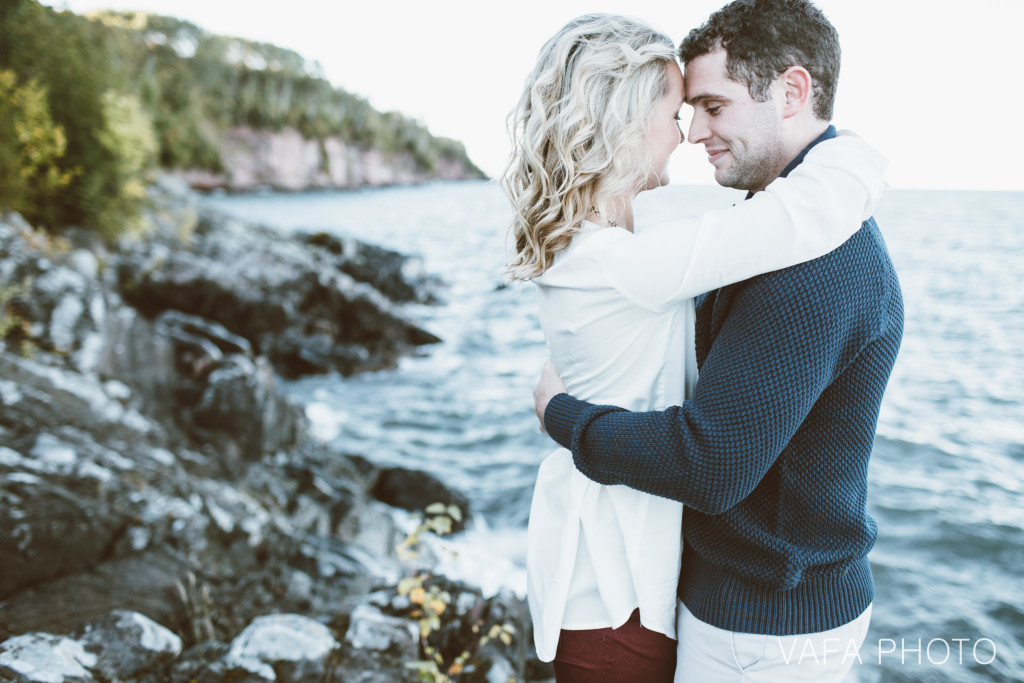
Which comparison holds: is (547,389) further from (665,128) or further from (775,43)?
(775,43)

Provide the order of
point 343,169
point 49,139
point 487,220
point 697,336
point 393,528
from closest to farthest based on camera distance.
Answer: point 697,336 → point 393,528 → point 49,139 → point 487,220 → point 343,169

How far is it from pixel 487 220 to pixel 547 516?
51.9m

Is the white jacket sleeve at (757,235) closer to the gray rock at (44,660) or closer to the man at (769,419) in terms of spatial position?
the man at (769,419)

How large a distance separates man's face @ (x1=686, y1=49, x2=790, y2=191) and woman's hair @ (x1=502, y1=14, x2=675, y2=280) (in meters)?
0.12

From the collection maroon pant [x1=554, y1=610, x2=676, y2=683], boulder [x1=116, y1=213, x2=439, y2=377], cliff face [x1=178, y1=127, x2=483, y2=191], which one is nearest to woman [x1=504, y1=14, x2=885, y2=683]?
maroon pant [x1=554, y1=610, x2=676, y2=683]

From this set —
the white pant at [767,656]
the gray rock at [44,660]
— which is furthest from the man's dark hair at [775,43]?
the gray rock at [44,660]

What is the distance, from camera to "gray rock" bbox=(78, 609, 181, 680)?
123 inches

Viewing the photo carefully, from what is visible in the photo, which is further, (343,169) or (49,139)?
(343,169)

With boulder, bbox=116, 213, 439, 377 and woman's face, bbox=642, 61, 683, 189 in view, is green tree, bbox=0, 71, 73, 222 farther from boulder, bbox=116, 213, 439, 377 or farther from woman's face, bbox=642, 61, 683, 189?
woman's face, bbox=642, 61, 683, 189

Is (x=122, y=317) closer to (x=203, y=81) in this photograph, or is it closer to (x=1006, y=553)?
(x=1006, y=553)

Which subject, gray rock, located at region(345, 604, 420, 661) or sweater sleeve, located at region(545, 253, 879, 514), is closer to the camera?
sweater sleeve, located at region(545, 253, 879, 514)

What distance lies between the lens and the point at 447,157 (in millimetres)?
132000

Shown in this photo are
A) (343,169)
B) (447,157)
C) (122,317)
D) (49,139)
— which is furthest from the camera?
(447,157)

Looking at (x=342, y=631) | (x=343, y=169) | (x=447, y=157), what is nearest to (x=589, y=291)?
(x=342, y=631)
